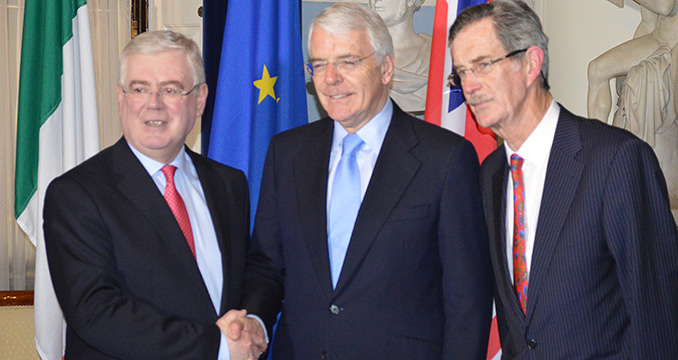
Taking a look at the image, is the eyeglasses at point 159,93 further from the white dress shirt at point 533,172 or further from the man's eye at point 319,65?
the white dress shirt at point 533,172

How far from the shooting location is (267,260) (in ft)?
7.34

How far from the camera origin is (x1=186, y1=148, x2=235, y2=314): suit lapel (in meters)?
2.15

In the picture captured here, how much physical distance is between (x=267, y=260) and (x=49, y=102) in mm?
1805

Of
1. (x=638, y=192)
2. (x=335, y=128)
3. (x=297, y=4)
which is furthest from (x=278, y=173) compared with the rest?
(x=297, y=4)

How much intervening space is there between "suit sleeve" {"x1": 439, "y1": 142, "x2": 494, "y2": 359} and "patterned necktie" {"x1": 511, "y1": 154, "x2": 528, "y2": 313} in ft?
0.30

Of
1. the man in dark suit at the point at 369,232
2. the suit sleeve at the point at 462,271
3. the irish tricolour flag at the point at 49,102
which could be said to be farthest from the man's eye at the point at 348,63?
the irish tricolour flag at the point at 49,102

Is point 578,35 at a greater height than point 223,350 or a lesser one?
greater

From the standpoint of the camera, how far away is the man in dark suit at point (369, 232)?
2004 millimetres

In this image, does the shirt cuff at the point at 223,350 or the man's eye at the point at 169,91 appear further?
the man's eye at the point at 169,91

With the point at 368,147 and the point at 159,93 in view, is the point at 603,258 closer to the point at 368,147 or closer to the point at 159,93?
the point at 368,147

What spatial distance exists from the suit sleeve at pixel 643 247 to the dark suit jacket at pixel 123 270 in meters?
1.15

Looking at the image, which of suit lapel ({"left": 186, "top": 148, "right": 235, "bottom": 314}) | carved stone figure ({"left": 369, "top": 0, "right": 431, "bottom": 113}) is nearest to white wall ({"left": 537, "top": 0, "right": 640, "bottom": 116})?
carved stone figure ({"left": 369, "top": 0, "right": 431, "bottom": 113})

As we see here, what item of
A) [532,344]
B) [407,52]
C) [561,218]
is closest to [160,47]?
[561,218]

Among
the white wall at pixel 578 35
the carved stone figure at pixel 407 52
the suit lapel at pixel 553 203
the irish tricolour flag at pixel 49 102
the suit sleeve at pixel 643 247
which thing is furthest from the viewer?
the carved stone figure at pixel 407 52
